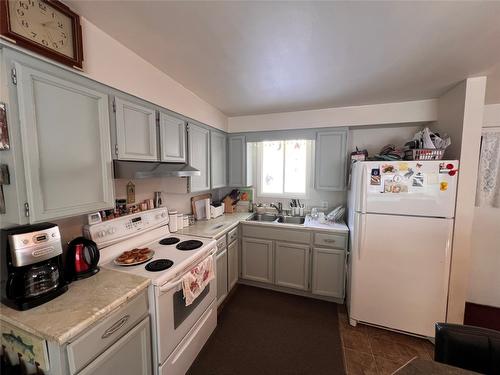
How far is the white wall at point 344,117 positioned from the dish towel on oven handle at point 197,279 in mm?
2003

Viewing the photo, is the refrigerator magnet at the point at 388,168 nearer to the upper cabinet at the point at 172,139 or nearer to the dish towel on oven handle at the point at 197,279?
the dish towel on oven handle at the point at 197,279

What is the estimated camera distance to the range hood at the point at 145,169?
1.34m

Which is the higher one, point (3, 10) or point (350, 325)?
point (3, 10)

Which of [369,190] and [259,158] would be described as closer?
[369,190]

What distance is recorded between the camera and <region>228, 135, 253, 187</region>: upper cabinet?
3.03 metres

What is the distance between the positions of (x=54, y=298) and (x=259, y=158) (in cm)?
281

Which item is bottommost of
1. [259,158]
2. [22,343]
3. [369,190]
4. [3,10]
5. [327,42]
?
[22,343]

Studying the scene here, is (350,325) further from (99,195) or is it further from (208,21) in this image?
(208,21)

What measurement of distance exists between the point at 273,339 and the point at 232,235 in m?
1.14

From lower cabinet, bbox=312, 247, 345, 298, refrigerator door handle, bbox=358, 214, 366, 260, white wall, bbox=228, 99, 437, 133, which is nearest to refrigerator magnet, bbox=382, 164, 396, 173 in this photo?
refrigerator door handle, bbox=358, 214, 366, 260

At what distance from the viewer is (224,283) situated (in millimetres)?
2312

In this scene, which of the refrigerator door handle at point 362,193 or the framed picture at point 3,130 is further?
the refrigerator door handle at point 362,193

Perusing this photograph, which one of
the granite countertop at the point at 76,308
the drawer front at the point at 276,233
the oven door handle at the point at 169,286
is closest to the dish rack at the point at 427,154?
the drawer front at the point at 276,233

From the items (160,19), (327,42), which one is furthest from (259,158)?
(160,19)
